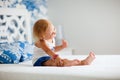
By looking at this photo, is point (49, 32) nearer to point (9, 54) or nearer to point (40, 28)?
point (40, 28)

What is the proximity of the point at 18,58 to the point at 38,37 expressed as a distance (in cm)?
44

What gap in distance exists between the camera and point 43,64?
1857mm

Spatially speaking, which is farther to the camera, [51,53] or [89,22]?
[89,22]

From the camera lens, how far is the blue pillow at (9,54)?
216cm

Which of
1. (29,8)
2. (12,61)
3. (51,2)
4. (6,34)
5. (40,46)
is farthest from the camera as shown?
(51,2)

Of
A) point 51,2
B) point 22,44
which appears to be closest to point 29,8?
point 51,2

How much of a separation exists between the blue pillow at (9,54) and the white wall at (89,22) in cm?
129

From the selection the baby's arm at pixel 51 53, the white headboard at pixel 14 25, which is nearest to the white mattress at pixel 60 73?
the baby's arm at pixel 51 53

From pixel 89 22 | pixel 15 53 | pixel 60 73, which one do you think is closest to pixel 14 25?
pixel 15 53

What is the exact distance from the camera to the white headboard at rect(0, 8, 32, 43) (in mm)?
2768

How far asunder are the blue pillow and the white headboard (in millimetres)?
485

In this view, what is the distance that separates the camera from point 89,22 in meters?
3.35

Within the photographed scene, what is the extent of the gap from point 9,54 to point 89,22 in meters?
1.49

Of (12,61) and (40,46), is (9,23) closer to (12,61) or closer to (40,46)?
(12,61)
